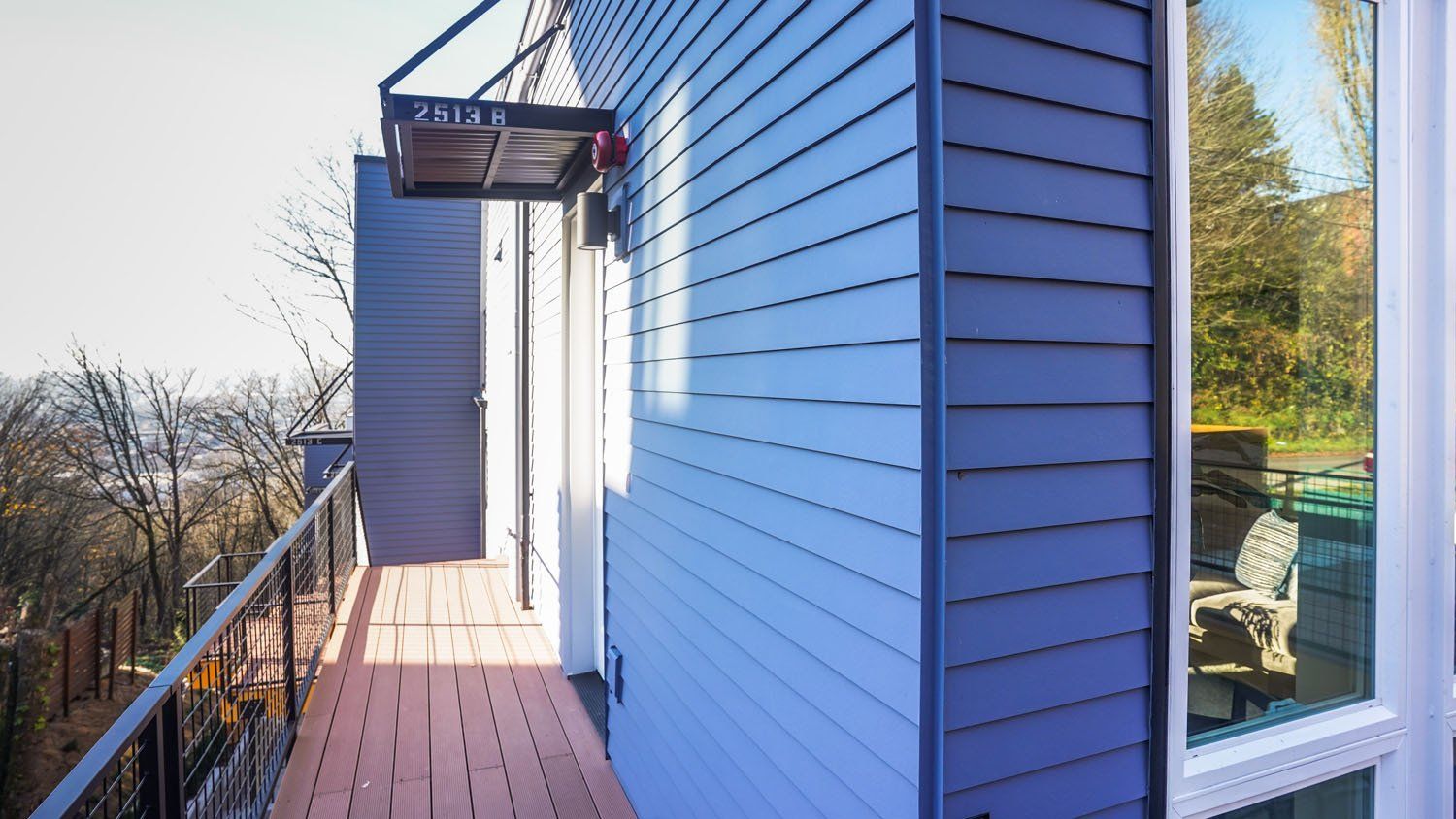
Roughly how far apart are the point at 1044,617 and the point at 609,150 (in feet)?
7.86

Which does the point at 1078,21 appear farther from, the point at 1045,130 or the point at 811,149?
the point at 811,149

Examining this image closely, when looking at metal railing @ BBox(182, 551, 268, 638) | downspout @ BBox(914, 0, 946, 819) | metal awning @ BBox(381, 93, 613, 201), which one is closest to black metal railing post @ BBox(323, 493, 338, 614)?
metal railing @ BBox(182, 551, 268, 638)

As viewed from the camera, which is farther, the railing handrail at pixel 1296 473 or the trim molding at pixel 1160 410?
the railing handrail at pixel 1296 473

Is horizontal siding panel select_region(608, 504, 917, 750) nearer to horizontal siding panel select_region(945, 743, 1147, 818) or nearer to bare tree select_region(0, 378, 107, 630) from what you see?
horizontal siding panel select_region(945, 743, 1147, 818)

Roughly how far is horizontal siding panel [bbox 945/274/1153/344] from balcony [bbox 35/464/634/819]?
5.51 ft

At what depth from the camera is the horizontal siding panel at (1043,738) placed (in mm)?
1404

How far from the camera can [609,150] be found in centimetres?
317

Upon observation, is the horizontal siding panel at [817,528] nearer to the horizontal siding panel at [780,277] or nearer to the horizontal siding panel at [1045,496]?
the horizontal siding panel at [1045,496]

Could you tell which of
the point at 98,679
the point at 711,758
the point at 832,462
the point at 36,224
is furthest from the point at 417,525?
the point at 36,224

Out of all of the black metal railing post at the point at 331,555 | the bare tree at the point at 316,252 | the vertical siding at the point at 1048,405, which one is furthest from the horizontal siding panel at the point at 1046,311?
the bare tree at the point at 316,252

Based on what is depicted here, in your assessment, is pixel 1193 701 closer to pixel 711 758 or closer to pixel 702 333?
pixel 711 758

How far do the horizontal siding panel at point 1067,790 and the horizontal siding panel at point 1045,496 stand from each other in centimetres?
45

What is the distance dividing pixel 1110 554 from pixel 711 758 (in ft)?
4.30

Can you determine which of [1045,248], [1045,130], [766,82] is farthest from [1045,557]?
[766,82]
